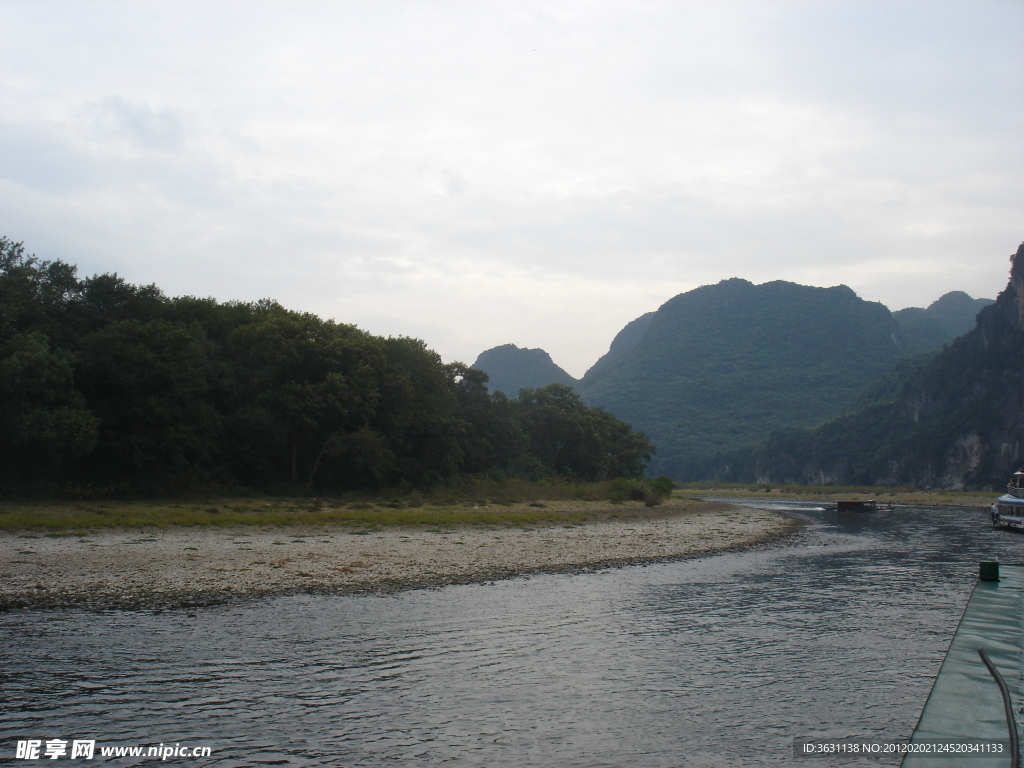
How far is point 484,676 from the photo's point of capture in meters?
11.3

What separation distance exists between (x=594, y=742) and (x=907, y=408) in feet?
552

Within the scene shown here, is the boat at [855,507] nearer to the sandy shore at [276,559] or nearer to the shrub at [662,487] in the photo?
the shrub at [662,487]

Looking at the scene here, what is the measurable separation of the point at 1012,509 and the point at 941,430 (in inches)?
4138

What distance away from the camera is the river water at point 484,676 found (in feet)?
28.1

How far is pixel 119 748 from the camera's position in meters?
8.06

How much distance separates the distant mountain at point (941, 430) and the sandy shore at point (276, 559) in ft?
395

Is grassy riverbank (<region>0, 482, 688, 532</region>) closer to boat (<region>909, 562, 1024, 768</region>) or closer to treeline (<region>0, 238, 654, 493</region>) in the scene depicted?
Result: treeline (<region>0, 238, 654, 493</region>)

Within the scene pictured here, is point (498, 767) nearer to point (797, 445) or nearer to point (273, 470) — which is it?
point (273, 470)

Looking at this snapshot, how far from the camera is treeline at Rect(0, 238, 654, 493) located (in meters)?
33.0

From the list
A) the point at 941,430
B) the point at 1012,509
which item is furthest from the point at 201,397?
the point at 941,430

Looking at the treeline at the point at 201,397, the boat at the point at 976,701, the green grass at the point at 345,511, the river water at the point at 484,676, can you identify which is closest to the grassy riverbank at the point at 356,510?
the green grass at the point at 345,511

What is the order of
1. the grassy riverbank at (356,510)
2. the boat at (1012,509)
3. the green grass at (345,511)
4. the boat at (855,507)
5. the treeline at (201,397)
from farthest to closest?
the boat at (855,507)
the boat at (1012,509)
the treeline at (201,397)
the grassy riverbank at (356,510)
the green grass at (345,511)

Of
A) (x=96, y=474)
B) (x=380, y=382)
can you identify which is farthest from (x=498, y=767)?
(x=380, y=382)

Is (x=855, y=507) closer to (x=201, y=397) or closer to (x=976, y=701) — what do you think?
(x=201, y=397)
